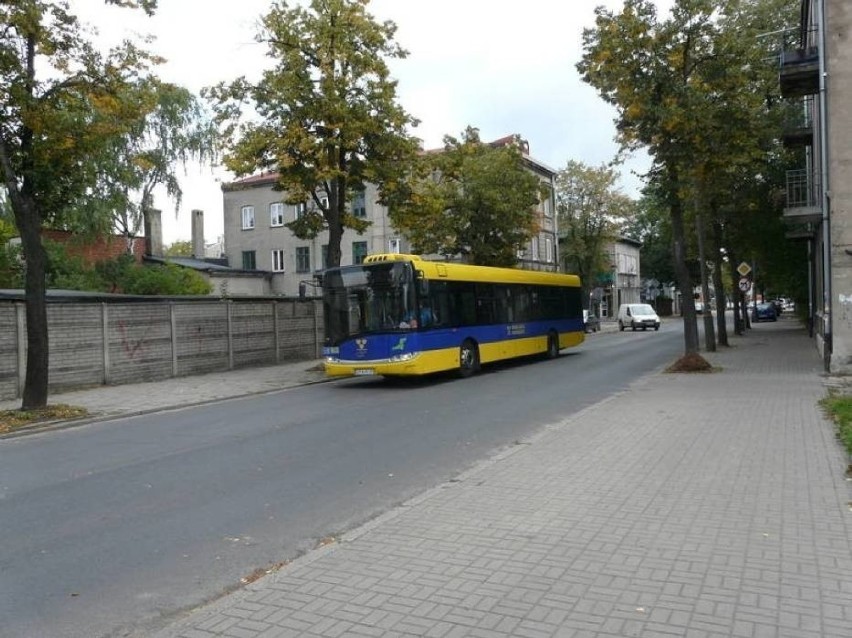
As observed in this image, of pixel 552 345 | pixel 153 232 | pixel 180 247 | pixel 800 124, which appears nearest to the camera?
pixel 800 124

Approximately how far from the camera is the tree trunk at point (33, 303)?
13.2 m

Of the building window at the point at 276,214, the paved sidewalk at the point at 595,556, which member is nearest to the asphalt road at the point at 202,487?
the paved sidewalk at the point at 595,556

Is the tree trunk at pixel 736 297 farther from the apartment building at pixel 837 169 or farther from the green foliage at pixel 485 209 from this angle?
the apartment building at pixel 837 169

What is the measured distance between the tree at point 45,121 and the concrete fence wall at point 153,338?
3387mm

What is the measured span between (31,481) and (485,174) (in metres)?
25.0

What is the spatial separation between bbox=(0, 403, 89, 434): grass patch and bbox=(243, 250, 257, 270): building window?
130ft

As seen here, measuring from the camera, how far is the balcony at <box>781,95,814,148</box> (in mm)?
21469

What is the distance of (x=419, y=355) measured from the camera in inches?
664

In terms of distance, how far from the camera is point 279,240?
5162cm

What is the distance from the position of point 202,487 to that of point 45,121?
8.50 metres

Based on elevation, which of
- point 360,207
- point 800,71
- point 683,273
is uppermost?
point 360,207

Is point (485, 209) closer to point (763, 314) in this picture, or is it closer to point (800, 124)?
point (800, 124)

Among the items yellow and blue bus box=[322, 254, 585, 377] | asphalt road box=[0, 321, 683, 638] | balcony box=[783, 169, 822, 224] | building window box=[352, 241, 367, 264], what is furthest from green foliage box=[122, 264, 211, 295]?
balcony box=[783, 169, 822, 224]

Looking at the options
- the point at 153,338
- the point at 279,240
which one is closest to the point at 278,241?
the point at 279,240
